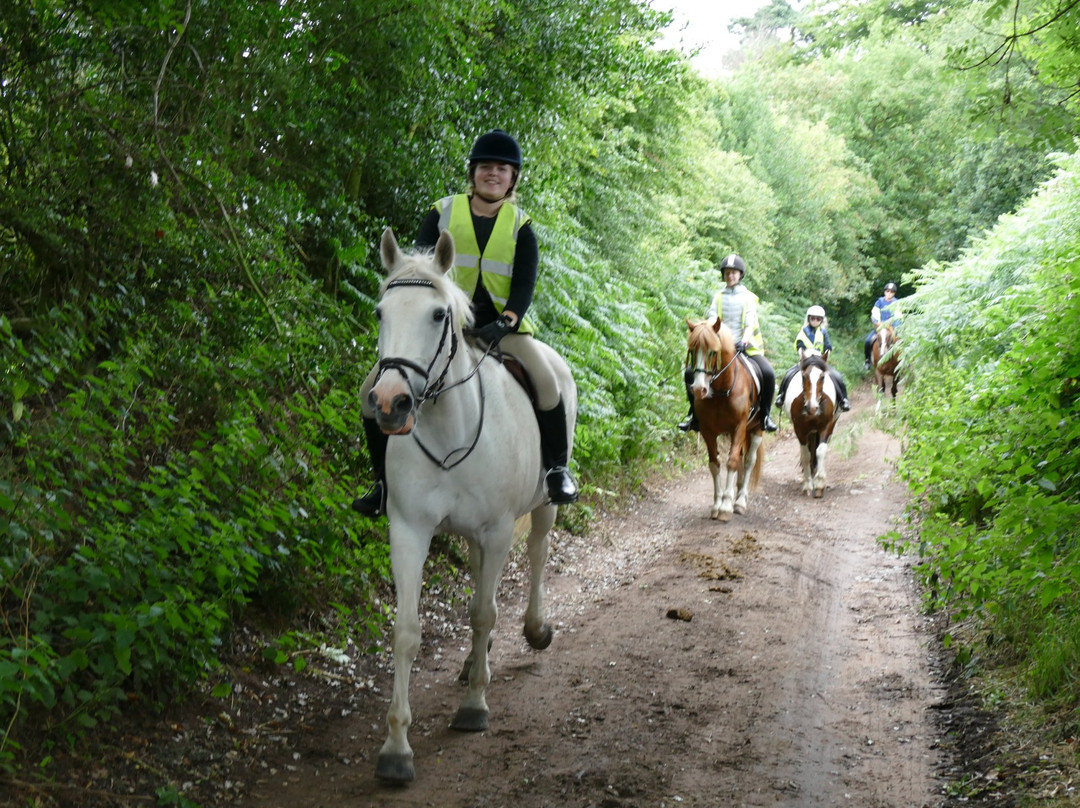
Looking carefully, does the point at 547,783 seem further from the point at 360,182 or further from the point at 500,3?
the point at 500,3

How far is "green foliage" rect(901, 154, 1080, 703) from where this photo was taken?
5516mm

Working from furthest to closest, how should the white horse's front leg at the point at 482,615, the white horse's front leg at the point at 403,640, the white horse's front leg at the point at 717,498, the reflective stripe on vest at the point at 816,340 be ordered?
the reflective stripe on vest at the point at 816,340 < the white horse's front leg at the point at 717,498 < the white horse's front leg at the point at 482,615 < the white horse's front leg at the point at 403,640

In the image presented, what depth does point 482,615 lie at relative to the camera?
5789 mm

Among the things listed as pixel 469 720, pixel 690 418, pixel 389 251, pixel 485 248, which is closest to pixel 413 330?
pixel 389 251

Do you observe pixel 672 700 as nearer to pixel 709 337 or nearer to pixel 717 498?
pixel 717 498

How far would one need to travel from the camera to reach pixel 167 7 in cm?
595

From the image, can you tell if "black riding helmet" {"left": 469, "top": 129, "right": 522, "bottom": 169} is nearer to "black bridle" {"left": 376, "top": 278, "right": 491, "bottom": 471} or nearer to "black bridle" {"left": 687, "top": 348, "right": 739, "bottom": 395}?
"black bridle" {"left": 376, "top": 278, "right": 491, "bottom": 471}

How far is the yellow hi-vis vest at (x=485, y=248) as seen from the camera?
5.86 m

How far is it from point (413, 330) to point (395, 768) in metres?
2.12

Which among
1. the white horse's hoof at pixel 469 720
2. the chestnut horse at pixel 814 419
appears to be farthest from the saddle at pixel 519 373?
the chestnut horse at pixel 814 419

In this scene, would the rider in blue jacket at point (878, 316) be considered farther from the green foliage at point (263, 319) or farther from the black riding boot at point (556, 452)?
the black riding boot at point (556, 452)

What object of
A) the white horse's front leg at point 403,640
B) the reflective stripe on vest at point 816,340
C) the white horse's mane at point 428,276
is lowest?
the white horse's front leg at point 403,640

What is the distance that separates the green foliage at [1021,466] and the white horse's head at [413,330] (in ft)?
10.6

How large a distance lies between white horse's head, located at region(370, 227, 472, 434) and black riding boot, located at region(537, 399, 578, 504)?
1265mm
